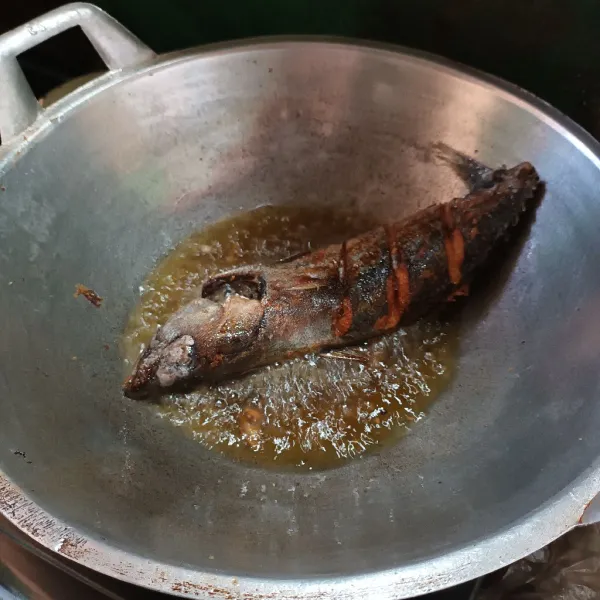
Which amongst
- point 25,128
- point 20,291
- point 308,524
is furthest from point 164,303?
point 308,524

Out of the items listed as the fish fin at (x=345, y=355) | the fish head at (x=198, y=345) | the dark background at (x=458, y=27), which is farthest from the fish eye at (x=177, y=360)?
the dark background at (x=458, y=27)

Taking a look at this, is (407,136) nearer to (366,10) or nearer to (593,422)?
(366,10)

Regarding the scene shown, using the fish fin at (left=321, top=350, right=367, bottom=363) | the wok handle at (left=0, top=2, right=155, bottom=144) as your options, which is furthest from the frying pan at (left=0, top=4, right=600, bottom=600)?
the fish fin at (left=321, top=350, right=367, bottom=363)

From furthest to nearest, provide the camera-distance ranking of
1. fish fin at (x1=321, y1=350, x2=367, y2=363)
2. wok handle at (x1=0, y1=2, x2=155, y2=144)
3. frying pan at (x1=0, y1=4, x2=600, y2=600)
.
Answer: fish fin at (x1=321, y1=350, x2=367, y2=363)
wok handle at (x1=0, y1=2, x2=155, y2=144)
frying pan at (x1=0, y1=4, x2=600, y2=600)

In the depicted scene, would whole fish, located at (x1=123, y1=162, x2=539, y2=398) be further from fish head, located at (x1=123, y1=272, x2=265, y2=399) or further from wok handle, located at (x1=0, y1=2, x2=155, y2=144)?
wok handle, located at (x1=0, y1=2, x2=155, y2=144)

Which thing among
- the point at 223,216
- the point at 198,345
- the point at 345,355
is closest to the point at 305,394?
the point at 345,355
